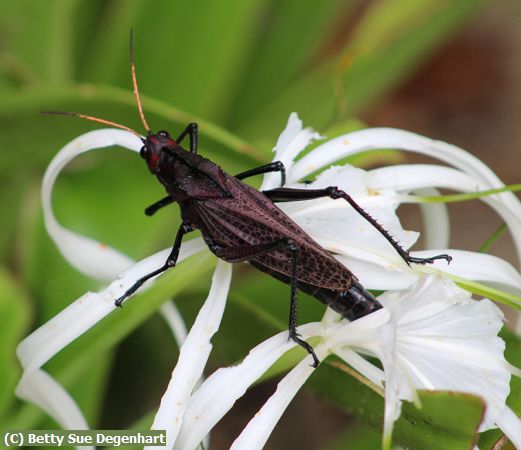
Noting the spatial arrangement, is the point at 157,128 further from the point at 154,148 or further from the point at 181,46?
the point at 181,46

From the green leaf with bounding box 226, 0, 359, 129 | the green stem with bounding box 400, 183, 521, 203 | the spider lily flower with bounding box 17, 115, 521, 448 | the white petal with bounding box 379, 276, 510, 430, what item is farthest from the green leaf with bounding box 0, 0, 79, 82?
the white petal with bounding box 379, 276, 510, 430

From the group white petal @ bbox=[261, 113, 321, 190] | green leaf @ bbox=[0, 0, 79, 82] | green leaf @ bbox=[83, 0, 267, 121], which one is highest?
green leaf @ bbox=[0, 0, 79, 82]

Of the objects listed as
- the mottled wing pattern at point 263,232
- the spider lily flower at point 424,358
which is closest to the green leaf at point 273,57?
the mottled wing pattern at point 263,232

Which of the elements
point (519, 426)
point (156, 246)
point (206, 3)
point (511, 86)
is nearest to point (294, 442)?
point (156, 246)

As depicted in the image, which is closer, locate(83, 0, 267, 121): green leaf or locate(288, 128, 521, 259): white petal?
locate(288, 128, 521, 259): white petal

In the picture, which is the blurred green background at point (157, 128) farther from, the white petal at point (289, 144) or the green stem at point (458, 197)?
the green stem at point (458, 197)

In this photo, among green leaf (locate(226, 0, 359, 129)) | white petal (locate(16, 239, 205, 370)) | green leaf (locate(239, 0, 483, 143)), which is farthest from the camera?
green leaf (locate(226, 0, 359, 129))

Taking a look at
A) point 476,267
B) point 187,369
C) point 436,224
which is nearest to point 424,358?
point 476,267

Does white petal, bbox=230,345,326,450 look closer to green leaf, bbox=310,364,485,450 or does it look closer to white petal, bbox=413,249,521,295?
green leaf, bbox=310,364,485,450
